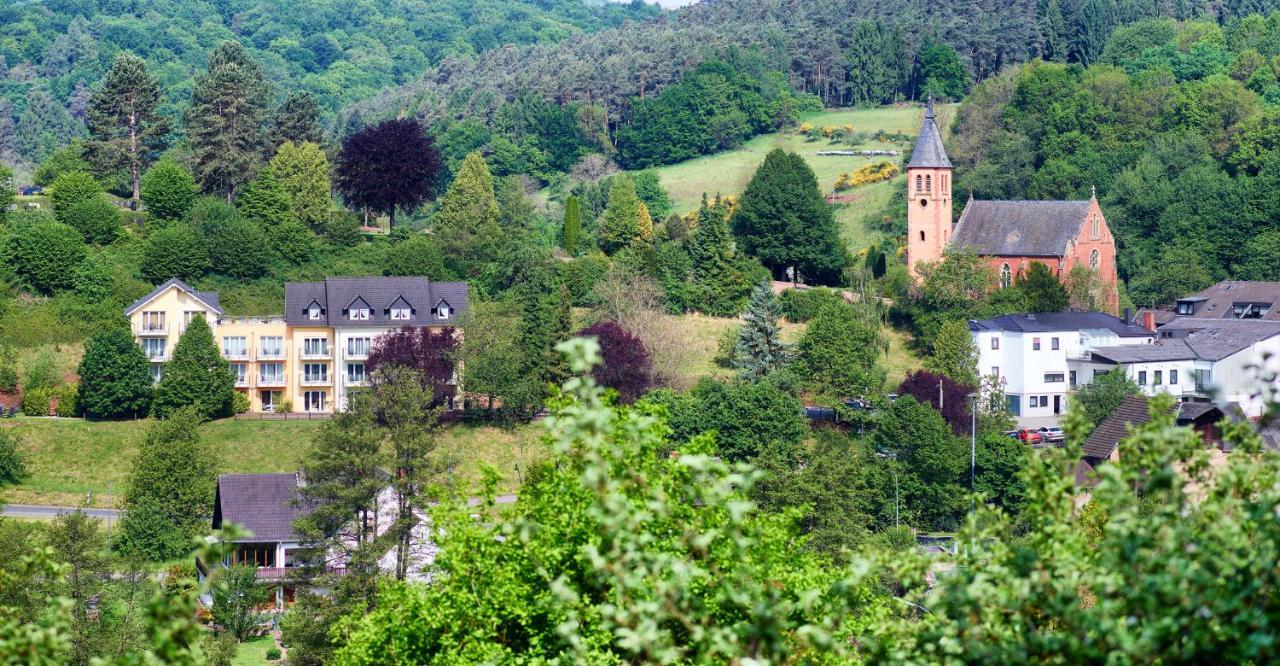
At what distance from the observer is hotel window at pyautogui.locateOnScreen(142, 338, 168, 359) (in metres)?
63.6

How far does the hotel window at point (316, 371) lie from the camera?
64500 millimetres

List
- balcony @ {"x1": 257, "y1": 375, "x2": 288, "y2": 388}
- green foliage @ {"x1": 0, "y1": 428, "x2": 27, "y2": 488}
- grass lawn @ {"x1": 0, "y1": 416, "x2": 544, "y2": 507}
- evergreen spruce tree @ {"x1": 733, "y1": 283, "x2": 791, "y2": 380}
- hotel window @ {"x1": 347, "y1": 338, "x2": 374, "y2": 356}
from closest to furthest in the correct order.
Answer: green foliage @ {"x1": 0, "y1": 428, "x2": 27, "y2": 488} → grass lawn @ {"x1": 0, "y1": 416, "x2": 544, "y2": 507} → evergreen spruce tree @ {"x1": 733, "y1": 283, "x2": 791, "y2": 380} → balcony @ {"x1": 257, "y1": 375, "x2": 288, "y2": 388} → hotel window @ {"x1": 347, "y1": 338, "x2": 374, "y2": 356}

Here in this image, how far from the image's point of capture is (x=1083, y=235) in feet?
245

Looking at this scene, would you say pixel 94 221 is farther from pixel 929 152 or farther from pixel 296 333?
pixel 929 152

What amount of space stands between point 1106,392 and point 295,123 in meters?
45.0

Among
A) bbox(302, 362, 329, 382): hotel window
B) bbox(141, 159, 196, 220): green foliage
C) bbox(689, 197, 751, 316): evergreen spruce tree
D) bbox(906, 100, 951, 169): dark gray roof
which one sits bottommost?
bbox(302, 362, 329, 382): hotel window

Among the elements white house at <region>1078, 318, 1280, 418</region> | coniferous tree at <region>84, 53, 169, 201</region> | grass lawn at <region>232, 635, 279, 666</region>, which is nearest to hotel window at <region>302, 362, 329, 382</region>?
grass lawn at <region>232, 635, 279, 666</region>

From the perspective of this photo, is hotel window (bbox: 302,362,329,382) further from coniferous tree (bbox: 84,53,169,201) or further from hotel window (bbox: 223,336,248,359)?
coniferous tree (bbox: 84,53,169,201)

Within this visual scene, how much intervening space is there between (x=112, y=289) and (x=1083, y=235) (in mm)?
41562

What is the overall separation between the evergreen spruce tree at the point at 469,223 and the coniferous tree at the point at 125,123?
15.9 metres

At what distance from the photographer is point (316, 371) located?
64750mm

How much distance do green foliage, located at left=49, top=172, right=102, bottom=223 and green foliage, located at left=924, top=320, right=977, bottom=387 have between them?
3804 cm

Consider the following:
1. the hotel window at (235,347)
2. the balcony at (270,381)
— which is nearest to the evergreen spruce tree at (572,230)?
the balcony at (270,381)

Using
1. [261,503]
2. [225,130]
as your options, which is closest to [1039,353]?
[261,503]
